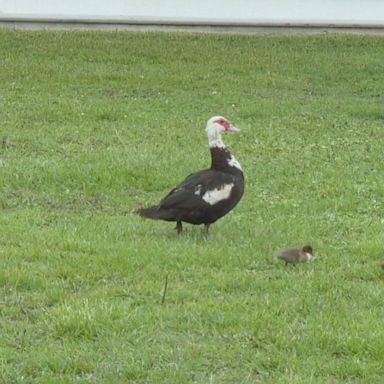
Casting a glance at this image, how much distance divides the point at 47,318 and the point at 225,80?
1148 centimetres

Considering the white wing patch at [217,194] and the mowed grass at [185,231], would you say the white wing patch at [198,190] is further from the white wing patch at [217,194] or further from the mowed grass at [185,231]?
the mowed grass at [185,231]

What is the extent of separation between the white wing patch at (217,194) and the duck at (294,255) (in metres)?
0.81

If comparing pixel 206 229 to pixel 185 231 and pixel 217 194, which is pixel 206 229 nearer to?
pixel 185 231

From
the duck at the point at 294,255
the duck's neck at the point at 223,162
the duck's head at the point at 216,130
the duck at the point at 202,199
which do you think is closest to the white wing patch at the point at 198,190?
the duck at the point at 202,199

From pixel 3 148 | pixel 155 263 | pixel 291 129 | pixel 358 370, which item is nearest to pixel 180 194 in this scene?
pixel 155 263

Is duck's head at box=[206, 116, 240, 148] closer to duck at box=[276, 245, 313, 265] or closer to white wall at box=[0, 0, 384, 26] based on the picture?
duck at box=[276, 245, 313, 265]

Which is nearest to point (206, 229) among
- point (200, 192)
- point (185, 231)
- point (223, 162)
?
point (185, 231)

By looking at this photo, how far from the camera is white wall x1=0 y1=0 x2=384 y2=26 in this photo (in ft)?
71.4

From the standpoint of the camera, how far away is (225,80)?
17.7 m

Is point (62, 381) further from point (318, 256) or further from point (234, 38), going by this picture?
point (234, 38)

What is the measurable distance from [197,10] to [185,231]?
44.8ft

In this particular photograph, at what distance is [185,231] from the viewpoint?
8.91 meters

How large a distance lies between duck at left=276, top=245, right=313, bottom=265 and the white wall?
14.5 m

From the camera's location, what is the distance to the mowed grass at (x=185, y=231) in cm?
607
